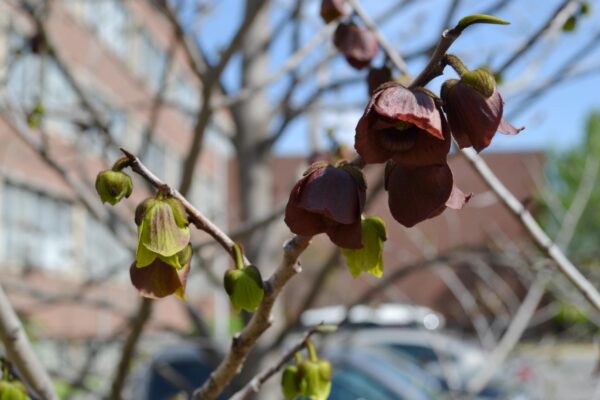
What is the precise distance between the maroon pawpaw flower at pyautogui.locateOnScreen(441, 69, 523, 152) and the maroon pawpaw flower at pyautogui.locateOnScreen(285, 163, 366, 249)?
139mm

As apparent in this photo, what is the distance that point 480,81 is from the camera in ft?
3.31

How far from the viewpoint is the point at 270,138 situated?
383cm

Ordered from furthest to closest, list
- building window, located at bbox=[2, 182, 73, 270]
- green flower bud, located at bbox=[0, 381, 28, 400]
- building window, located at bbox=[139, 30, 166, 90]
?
1. building window, located at bbox=[139, 30, 166, 90]
2. building window, located at bbox=[2, 182, 73, 270]
3. green flower bud, located at bbox=[0, 381, 28, 400]

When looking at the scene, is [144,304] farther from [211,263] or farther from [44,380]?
[211,263]

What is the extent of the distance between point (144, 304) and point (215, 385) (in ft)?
3.32

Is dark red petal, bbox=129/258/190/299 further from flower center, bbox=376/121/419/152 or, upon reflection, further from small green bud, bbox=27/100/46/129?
small green bud, bbox=27/100/46/129

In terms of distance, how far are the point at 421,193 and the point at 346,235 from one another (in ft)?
0.37

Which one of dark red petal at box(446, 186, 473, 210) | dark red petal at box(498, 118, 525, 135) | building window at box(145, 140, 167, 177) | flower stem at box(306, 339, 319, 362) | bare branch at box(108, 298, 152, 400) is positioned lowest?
dark red petal at box(446, 186, 473, 210)

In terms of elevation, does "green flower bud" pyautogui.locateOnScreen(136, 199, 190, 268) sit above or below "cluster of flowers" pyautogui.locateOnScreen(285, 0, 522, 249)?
above

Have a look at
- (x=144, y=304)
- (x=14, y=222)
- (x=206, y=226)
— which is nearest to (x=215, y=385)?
(x=206, y=226)

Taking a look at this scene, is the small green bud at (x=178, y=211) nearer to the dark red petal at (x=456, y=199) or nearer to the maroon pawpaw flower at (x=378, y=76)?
the dark red petal at (x=456, y=199)

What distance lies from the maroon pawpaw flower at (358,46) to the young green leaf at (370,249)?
861mm

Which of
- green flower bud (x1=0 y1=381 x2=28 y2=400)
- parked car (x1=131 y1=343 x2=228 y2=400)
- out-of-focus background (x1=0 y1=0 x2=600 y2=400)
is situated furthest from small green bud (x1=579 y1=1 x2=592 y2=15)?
parked car (x1=131 y1=343 x2=228 y2=400)

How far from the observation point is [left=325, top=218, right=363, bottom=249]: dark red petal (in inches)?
41.1
